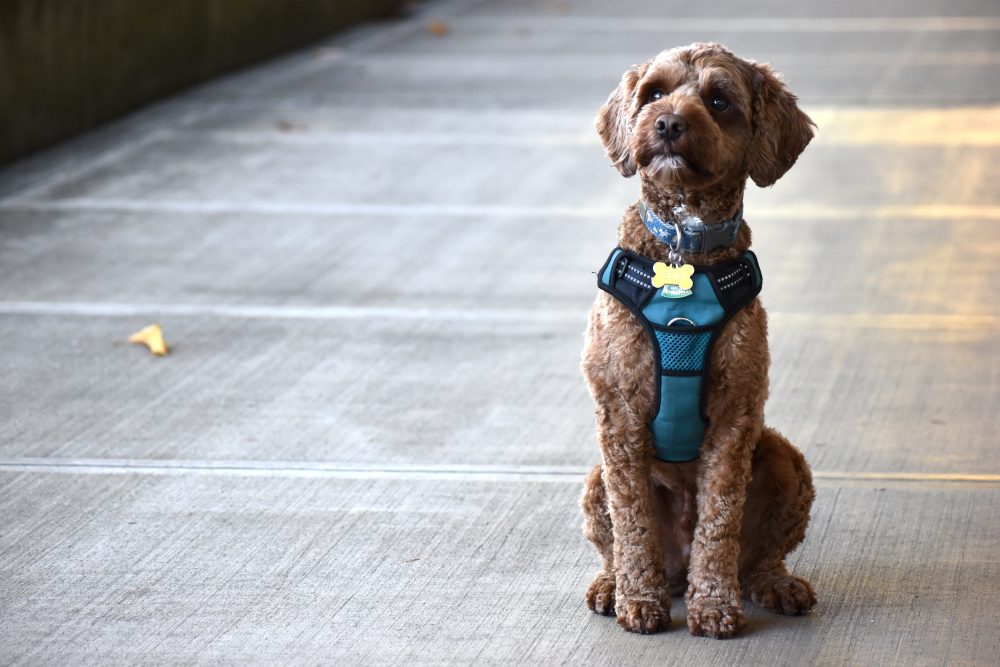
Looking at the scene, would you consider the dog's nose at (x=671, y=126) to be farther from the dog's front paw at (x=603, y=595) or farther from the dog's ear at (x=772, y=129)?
the dog's front paw at (x=603, y=595)

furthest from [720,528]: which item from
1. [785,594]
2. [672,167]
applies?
[672,167]

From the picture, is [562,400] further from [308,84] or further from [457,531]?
[308,84]

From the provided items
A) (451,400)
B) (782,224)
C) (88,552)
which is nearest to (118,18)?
(782,224)

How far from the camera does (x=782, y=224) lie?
26.9 ft

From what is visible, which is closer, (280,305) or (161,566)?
(161,566)

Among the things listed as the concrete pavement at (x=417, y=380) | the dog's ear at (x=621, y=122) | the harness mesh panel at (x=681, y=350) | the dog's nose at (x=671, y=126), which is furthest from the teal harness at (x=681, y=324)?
the concrete pavement at (x=417, y=380)

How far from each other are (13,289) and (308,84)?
5.81 meters

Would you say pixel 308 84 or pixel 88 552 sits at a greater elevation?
pixel 88 552

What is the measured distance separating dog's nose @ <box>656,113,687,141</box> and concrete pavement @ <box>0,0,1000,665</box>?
1302 millimetres

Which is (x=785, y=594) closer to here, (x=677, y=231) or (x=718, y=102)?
(x=677, y=231)

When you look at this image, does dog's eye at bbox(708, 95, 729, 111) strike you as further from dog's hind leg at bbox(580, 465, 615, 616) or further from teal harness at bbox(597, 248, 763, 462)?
dog's hind leg at bbox(580, 465, 615, 616)

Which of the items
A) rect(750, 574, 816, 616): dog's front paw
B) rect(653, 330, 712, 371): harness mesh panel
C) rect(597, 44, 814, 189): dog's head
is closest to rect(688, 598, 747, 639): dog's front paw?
rect(750, 574, 816, 616): dog's front paw

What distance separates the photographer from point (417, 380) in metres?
6.00

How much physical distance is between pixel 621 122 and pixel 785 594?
4.36 feet
